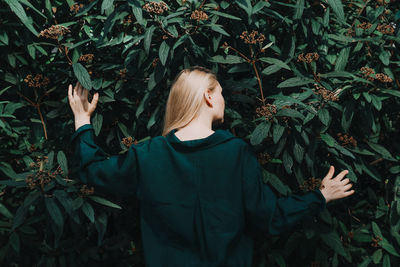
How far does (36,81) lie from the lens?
2299 millimetres

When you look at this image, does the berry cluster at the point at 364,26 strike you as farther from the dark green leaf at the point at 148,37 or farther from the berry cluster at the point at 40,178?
the berry cluster at the point at 40,178

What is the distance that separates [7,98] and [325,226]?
6.09ft

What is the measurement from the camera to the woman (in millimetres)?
1824

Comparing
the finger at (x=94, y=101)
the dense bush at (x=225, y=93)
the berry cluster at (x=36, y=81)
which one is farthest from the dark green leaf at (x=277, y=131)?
the berry cluster at (x=36, y=81)

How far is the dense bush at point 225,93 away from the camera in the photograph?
6.91 ft

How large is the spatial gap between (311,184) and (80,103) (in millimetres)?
1133

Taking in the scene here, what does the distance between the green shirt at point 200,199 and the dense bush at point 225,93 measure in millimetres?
200

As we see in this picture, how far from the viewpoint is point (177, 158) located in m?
1.86

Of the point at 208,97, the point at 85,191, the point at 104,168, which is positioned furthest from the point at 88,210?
the point at 208,97

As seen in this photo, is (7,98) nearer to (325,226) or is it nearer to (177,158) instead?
(177,158)

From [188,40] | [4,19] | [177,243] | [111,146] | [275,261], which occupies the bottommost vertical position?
[275,261]

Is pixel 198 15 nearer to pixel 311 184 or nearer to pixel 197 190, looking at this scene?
pixel 197 190

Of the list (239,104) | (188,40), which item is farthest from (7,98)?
(239,104)

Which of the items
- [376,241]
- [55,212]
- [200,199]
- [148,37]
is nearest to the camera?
[200,199]
